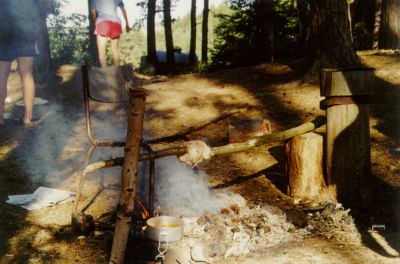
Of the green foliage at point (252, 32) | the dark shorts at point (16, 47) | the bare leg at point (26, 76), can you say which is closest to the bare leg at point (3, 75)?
the dark shorts at point (16, 47)

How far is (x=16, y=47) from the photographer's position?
6273mm

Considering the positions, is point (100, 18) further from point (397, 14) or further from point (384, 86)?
point (397, 14)

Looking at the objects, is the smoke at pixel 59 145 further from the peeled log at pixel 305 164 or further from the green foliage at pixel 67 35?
the green foliage at pixel 67 35

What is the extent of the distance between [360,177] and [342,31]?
13.0 feet

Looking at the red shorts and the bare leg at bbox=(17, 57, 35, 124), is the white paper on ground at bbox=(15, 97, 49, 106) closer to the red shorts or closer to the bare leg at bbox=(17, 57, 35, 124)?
the bare leg at bbox=(17, 57, 35, 124)

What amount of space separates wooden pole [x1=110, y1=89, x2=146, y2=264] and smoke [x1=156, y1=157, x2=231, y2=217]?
116 centimetres

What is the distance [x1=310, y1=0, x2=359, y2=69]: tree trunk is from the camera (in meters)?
7.23

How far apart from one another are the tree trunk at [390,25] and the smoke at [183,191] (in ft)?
23.7

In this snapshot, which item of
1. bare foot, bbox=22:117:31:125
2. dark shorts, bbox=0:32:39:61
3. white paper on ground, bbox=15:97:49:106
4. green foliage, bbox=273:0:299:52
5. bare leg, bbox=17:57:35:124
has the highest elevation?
green foliage, bbox=273:0:299:52

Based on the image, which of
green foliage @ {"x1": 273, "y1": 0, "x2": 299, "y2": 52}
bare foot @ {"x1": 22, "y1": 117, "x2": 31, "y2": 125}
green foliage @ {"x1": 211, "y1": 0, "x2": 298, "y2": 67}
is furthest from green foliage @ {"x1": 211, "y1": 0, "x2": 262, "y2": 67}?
bare foot @ {"x1": 22, "y1": 117, "x2": 31, "y2": 125}

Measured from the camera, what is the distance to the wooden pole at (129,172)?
2.83 m

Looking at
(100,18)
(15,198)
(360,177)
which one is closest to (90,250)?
(15,198)

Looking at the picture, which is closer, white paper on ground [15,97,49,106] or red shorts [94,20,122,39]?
red shorts [94,20,122,39]

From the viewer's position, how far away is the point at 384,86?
7.00 meters
